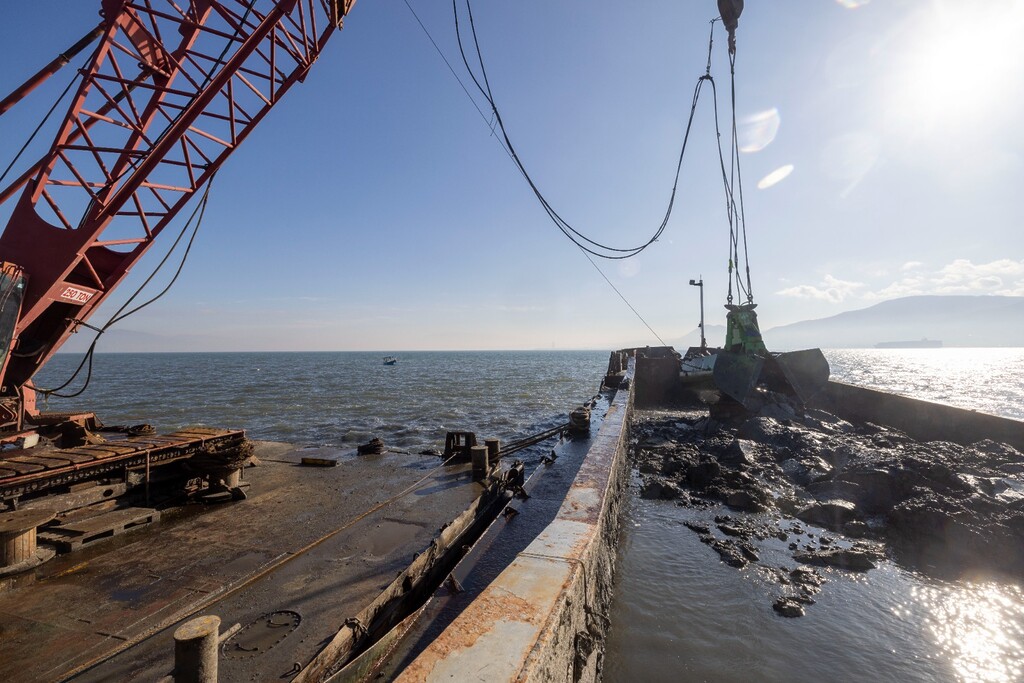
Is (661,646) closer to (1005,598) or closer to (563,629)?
(563,629)

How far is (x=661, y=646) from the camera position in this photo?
439 cm

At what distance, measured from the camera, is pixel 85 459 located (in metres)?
6.02

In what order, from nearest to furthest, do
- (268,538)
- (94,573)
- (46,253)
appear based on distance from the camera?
(94,573)
(268,538)
(46,253)

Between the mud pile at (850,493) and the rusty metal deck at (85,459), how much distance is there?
27.3 feet

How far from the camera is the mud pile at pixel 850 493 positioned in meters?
6.23

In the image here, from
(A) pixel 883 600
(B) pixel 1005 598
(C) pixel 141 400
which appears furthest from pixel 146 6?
(C) pixel 141 400

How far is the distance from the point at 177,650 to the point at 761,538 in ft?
23.6

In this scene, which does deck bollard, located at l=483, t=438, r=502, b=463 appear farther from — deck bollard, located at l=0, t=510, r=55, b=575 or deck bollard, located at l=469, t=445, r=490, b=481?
deck bollard, located at l=0, t=510, r=55, b=575

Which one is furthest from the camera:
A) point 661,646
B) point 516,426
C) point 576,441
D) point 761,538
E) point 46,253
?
point 516,426

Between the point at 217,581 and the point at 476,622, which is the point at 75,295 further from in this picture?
the point at 476,622

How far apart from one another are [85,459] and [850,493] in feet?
40.7

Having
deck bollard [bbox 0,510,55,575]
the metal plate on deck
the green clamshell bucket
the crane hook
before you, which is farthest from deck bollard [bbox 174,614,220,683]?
the green clamshell bucket

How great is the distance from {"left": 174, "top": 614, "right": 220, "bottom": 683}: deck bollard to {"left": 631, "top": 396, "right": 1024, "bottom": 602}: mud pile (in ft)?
17.7

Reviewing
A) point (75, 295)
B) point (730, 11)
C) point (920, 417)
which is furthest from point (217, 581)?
point (920, 417)
